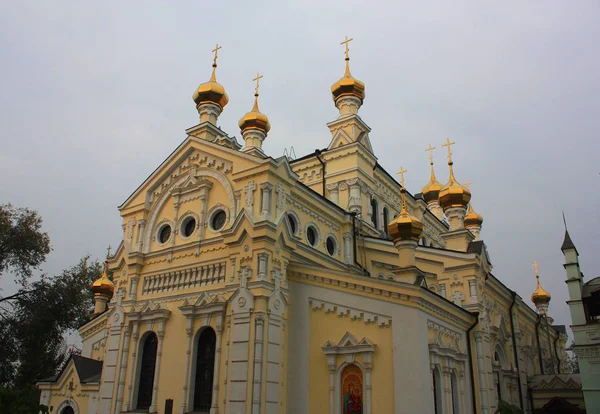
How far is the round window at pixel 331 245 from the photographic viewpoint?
17703 mm

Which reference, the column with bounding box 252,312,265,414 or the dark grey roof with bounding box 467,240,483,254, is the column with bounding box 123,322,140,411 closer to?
the column with bounding box 252,312,265,414

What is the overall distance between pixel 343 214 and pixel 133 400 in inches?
355

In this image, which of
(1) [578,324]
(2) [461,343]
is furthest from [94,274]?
(1) [578,324]

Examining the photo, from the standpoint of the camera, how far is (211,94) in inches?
747

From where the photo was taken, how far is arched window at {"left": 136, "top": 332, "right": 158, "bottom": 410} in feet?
48.9

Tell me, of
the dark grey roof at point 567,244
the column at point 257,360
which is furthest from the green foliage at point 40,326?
the dark grey roof at point 567,244

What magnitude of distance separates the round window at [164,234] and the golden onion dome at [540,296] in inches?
1058

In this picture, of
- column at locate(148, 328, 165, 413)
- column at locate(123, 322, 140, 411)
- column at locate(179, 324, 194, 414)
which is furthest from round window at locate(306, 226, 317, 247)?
column at locate(123, 322, 140, 411)

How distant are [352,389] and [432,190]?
19689 mm

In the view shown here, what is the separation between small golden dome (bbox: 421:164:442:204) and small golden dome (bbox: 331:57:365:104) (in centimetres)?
894

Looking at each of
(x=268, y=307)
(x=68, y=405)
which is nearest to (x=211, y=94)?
(x=268, y=307)

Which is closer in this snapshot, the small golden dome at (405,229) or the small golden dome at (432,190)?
the small golden dome at (405,229)

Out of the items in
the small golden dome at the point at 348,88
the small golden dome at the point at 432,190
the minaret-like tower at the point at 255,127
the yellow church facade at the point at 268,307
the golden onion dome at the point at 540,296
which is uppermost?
the small golden dome at the point at 348,88

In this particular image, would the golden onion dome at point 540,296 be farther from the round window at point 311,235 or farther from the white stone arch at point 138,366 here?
the white stone arch at point 138,366
